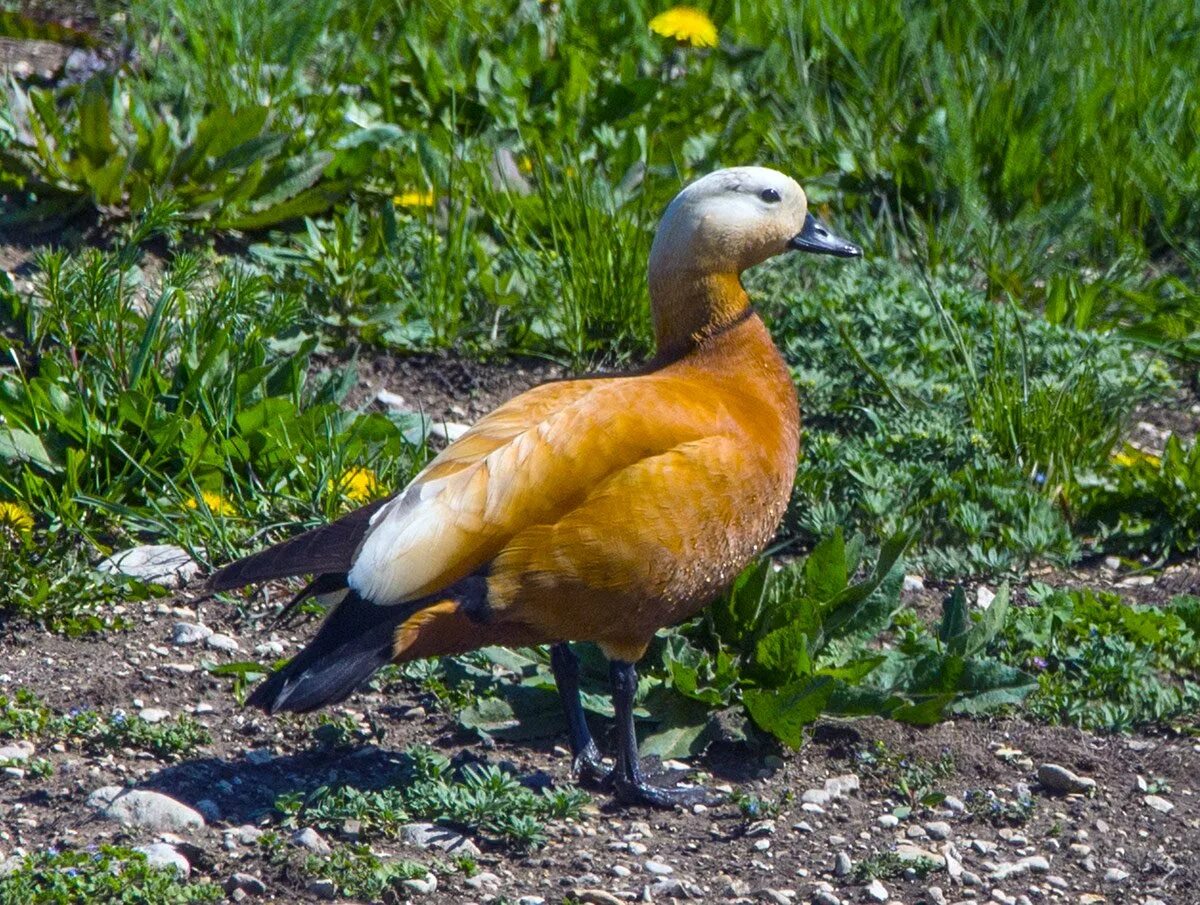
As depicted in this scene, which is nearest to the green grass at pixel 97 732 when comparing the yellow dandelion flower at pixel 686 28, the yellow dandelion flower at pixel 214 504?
the yellow dandelion flower at pixel 214 504

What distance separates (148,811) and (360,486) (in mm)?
1341

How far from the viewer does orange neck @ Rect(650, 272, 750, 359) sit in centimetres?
383

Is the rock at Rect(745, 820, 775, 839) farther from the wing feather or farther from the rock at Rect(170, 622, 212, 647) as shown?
the rock at Rect(170, 622, 212, 647)

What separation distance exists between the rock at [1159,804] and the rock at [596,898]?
4.21 ft

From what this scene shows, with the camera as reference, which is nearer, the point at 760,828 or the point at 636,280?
A: the point at 760,828

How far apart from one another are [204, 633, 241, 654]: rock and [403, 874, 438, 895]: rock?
1.10 metres

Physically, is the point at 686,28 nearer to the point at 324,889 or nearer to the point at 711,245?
the point at 711,245

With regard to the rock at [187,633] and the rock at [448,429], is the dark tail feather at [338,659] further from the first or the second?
the rock at [448,429]

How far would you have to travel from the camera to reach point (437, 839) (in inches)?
129

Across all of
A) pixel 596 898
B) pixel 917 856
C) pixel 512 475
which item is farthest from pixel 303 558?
pixel 917 856

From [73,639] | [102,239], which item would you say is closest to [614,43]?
[102,239]

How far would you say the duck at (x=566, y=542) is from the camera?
3246 millimetres

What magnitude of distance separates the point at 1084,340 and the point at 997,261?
747 millimetres

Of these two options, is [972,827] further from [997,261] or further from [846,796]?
[997,261]
